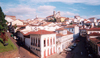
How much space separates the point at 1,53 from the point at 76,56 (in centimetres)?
1870

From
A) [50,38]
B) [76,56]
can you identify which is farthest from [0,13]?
[76,56]

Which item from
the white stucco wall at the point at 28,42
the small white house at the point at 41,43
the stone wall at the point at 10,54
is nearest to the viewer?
the stone wall at the point at 10,54

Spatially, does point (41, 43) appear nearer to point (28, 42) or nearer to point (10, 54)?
point (28, 42)

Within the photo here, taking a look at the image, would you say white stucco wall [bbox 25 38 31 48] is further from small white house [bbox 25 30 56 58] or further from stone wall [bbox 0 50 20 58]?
stone wall [bbox 0 50 20 58]

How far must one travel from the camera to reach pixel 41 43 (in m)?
23.6

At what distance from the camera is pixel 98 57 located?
2277cm

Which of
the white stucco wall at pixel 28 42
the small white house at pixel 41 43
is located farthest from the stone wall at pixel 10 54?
the white stucco wall at pixel 28 42

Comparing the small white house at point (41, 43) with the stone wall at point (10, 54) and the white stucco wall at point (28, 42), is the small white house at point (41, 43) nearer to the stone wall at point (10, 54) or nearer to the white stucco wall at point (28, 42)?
the white stucco wall at point (28, 42)

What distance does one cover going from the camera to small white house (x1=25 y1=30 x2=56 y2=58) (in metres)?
23.8

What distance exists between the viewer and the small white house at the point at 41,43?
23781 mm

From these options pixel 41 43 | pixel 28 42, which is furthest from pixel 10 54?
pixel 28 42

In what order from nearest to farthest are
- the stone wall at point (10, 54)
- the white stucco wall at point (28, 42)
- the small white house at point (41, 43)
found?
1. the stone wall at point (10, 54)
2. the small white house at point (41, 43)
3. the white stucco wall at point (28, 42)

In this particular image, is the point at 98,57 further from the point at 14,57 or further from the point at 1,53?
the point at 1,53

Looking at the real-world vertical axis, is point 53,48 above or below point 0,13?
below
